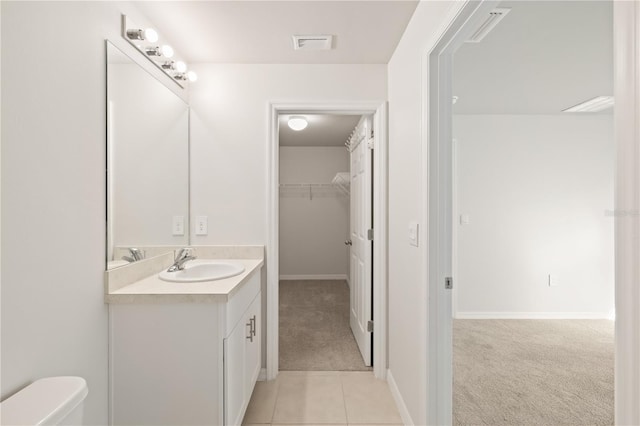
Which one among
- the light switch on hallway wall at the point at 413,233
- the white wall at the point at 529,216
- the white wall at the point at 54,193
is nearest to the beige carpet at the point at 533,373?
the white wall at the point at 529,216

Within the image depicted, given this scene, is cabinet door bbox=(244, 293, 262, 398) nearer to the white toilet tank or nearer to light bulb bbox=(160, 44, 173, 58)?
the white toilet tank

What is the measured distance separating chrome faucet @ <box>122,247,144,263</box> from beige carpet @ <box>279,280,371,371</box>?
1429 millimetres

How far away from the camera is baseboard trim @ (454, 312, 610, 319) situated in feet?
11.2

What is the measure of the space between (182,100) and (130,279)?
1294 millimetres

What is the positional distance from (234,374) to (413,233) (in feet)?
3.89

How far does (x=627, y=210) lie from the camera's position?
1.94 feet

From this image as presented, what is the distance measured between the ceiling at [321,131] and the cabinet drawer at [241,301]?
2.39 m

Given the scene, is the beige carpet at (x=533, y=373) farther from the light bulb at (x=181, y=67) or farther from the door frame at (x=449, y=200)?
the light bulb at (x=181, y=67)

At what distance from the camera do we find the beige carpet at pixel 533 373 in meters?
1.96

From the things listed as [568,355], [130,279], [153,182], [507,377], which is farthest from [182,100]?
[568,355]

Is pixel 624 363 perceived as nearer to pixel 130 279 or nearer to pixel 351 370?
pixel 130 279

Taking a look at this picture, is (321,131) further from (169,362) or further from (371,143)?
(169,362)

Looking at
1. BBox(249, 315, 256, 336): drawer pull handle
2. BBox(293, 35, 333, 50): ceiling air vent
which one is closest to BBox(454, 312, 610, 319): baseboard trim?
BBox(249, 315, 256, 336): drawer pull handle

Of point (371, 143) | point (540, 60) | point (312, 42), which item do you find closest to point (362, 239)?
point (371, 143)
